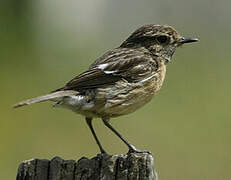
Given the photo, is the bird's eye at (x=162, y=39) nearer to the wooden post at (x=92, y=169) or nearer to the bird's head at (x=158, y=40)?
the bird's head at (x=158, y=40)

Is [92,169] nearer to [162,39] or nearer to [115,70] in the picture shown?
[115,70]

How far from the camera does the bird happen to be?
326 inches

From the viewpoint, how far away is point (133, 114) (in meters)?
13.7

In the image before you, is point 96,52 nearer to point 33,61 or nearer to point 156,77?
point 33,61

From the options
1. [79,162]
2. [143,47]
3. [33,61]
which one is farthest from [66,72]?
[79,162]

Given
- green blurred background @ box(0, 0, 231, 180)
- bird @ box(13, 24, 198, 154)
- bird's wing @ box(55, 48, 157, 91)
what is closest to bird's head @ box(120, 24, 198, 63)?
bird @ box(13, 24, 198, 154)

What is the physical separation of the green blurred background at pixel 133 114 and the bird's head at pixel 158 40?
2157 millimetres

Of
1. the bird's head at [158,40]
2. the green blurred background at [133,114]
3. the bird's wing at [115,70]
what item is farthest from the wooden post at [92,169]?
the green blurred background at [133,114]

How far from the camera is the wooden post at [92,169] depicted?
6324mm

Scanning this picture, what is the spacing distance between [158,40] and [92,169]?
3143 mm

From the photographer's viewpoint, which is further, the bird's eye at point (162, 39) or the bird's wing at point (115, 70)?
the bird's eye at point (162, 39)

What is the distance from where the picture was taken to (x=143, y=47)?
927cm

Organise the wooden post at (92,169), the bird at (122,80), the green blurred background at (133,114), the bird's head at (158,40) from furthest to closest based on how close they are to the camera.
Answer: the green blurred background at (133,114), the bird's head at (158,40), the bird at (122,80), the wooden post at (92,169)

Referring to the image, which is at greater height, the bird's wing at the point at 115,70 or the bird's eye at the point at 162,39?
the bird's eye at the point at 162,39
